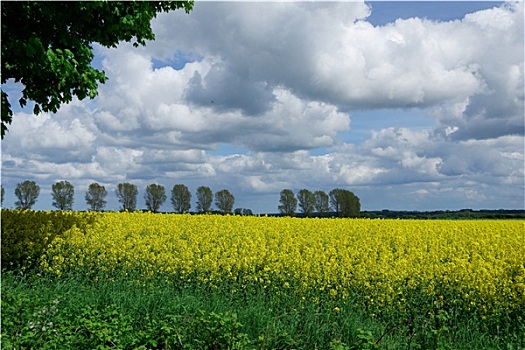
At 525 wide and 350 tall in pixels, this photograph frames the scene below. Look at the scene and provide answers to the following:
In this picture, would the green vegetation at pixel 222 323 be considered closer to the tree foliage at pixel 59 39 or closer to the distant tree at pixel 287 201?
the tree foliage at pixel 59 39

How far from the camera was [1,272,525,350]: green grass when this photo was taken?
18.5 feet

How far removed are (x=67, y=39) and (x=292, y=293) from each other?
24.7 feet

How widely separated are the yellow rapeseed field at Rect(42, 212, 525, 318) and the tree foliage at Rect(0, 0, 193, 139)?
411 cm

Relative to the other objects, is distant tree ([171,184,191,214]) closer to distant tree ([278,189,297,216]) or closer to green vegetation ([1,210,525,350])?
distant tree ([278,189,297,216])

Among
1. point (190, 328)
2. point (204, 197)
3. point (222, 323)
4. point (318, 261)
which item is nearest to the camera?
point (222, 323)

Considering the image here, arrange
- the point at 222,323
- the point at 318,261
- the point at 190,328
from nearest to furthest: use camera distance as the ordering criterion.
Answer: the point at 222,323 < the point at 190,328 < the point at 318,261

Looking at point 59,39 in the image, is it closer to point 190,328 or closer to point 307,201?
point 190,328

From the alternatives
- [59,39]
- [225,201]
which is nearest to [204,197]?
[225,201]

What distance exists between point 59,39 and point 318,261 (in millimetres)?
7647

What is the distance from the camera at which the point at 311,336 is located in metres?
6.26

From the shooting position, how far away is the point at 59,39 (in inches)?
435

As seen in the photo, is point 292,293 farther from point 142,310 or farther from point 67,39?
point 67,39

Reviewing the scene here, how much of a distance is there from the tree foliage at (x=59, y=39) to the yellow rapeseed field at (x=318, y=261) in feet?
13.5

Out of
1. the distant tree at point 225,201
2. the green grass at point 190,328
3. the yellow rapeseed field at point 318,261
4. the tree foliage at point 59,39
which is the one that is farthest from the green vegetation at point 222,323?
the distant tree at point 225,201
